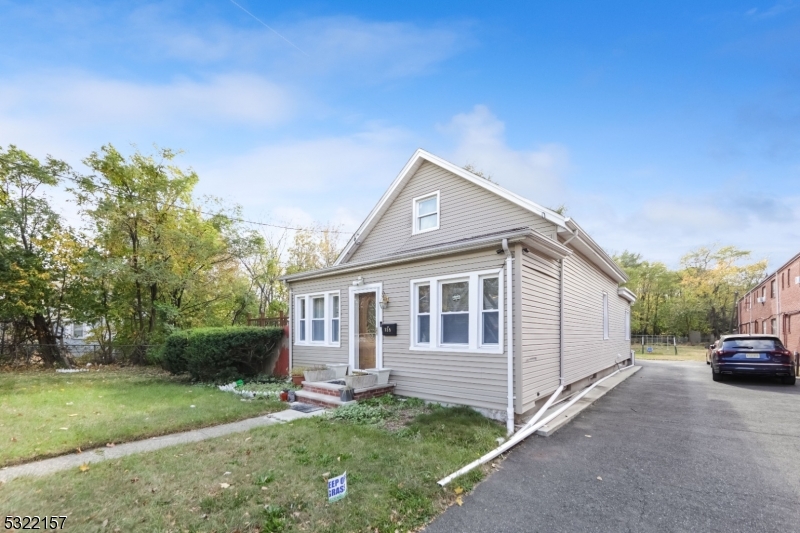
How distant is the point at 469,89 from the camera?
1196 centimetres

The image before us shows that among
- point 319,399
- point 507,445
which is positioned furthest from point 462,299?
point 319,399

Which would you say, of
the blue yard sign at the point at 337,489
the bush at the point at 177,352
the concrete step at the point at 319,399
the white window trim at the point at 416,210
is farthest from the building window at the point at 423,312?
the bush at the point at 177,352

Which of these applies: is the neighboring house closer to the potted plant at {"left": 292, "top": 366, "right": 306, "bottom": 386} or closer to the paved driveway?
the potted plant at {"left": 292, "top": 366, "right": 306, "bottom": 386}

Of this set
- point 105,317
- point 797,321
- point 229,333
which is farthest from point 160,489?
point 797,321

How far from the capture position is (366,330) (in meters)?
9.12

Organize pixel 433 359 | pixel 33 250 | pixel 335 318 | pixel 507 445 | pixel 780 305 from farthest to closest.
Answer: pixel 780 305, pixel 33 250, pixel 335 318, pixel 433 359, pixel 507 445

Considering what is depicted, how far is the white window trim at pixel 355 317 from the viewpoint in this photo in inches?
333

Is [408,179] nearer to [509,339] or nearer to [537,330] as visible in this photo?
[537,330]

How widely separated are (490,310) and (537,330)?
40.1 inches

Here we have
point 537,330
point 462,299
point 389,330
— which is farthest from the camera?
point 389,330

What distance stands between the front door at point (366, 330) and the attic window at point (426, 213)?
2.78 metres

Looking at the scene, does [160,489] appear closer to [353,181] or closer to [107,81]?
[107,81]

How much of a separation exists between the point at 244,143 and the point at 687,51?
1313cm

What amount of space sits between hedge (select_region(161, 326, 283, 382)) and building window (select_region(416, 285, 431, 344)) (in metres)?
5.40
